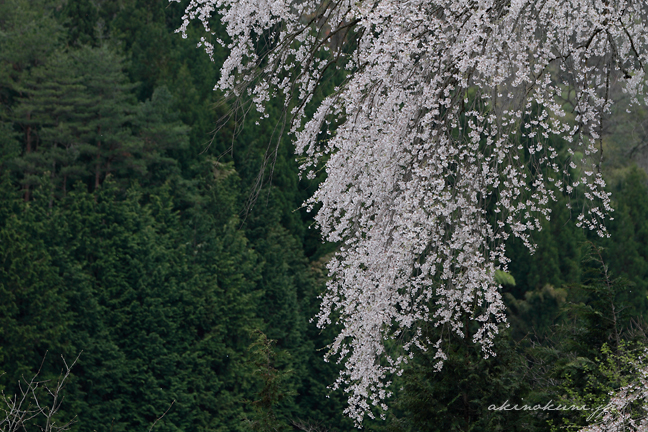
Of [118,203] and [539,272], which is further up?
[539,272]

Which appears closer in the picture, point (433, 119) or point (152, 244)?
point (433, 119)

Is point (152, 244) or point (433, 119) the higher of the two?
point (433, 119)

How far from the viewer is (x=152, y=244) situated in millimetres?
18625

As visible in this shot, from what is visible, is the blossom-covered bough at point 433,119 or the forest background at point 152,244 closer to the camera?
the blossom-covered bough at point 433,119

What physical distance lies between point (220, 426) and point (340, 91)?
53.4 ft

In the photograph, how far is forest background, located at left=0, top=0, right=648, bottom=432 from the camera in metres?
16.9

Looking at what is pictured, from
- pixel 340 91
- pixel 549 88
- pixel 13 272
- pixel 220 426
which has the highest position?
pixel 549 88

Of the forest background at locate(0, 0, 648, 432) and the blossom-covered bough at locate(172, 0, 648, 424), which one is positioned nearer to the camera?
the blossom-covered bough at locate(172, 0, 648, 424)

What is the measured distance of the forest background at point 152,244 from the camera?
664 inches

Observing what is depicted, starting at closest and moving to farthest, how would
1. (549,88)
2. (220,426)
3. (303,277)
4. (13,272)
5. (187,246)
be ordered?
(549,88), (13,272), (220,426), (187,246), (303,277)

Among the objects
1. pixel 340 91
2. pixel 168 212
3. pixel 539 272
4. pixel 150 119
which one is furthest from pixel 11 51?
pixel 340 91

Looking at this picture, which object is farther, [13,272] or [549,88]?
[13,272]

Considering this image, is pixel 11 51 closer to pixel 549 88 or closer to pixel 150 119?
pixel 150 119

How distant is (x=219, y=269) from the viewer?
19766 mm
